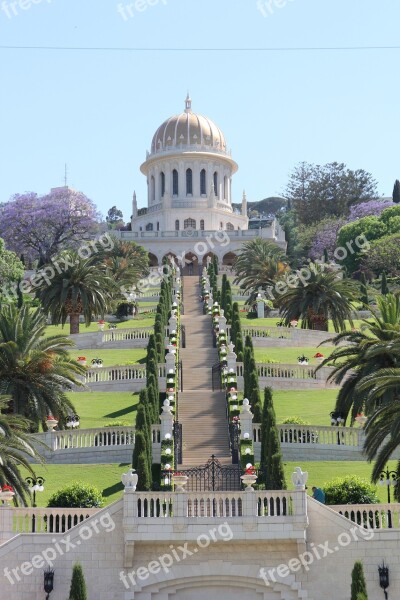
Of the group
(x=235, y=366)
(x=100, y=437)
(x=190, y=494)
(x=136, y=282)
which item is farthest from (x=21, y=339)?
(x=136, y=282)

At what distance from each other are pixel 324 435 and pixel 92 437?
8.45m

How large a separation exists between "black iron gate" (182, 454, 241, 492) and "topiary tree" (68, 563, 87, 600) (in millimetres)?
5785

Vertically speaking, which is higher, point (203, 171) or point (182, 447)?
point (203, 171)

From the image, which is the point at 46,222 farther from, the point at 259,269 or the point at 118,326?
the point at 118,326

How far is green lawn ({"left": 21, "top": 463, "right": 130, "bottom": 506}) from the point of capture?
3675 centimetres

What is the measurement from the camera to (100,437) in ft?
140

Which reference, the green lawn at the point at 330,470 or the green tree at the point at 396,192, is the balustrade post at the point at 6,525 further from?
the green tree at the point at 396,192

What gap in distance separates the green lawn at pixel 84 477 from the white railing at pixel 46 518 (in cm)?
335

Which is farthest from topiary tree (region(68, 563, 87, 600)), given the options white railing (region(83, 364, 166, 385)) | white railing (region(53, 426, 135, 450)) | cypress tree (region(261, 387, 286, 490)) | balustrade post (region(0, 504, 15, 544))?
white railing (region(83, 364, 166, 385))

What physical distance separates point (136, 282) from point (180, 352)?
3096cm

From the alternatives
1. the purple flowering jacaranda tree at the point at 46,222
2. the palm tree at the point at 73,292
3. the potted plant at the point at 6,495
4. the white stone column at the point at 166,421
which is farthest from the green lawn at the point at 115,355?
the purple flowering jacaranda tree at the point at 46,222

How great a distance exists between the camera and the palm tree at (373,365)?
3625 centimetres

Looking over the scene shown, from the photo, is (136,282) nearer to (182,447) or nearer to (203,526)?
(182,447)

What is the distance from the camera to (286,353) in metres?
61.5
